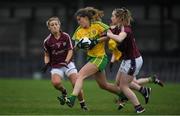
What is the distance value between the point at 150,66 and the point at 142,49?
19.9 feet

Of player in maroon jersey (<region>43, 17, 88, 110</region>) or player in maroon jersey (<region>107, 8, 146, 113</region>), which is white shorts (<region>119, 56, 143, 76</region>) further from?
player in maroon jersey (<region>43, 17, 88, 110</region>)

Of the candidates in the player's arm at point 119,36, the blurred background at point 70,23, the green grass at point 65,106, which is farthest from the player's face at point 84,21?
the blurred background at point 70,23

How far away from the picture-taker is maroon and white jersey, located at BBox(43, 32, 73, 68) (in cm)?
1742

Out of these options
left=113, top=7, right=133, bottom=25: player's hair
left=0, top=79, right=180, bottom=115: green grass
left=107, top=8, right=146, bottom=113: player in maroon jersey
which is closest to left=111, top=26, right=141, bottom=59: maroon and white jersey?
left=107, top=8, right=146, bottom=113: player in maroon jersey

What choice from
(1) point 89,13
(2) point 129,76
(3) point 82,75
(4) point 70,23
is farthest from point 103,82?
(4) point 70,23

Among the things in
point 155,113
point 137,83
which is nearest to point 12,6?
point 137,83

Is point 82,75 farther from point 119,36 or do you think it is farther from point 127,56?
point 119,36

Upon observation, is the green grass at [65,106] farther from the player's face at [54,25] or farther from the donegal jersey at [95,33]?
the player's face at [54,25]

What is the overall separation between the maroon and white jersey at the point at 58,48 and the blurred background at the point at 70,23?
22.5 metres

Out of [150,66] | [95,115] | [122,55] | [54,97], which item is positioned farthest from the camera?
[150,66]

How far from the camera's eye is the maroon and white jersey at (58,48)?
1742cm

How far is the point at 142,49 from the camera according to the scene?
41750 millimetres

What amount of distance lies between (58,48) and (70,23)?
23.9 metres

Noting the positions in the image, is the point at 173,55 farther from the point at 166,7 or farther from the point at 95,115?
the point at 95,115
